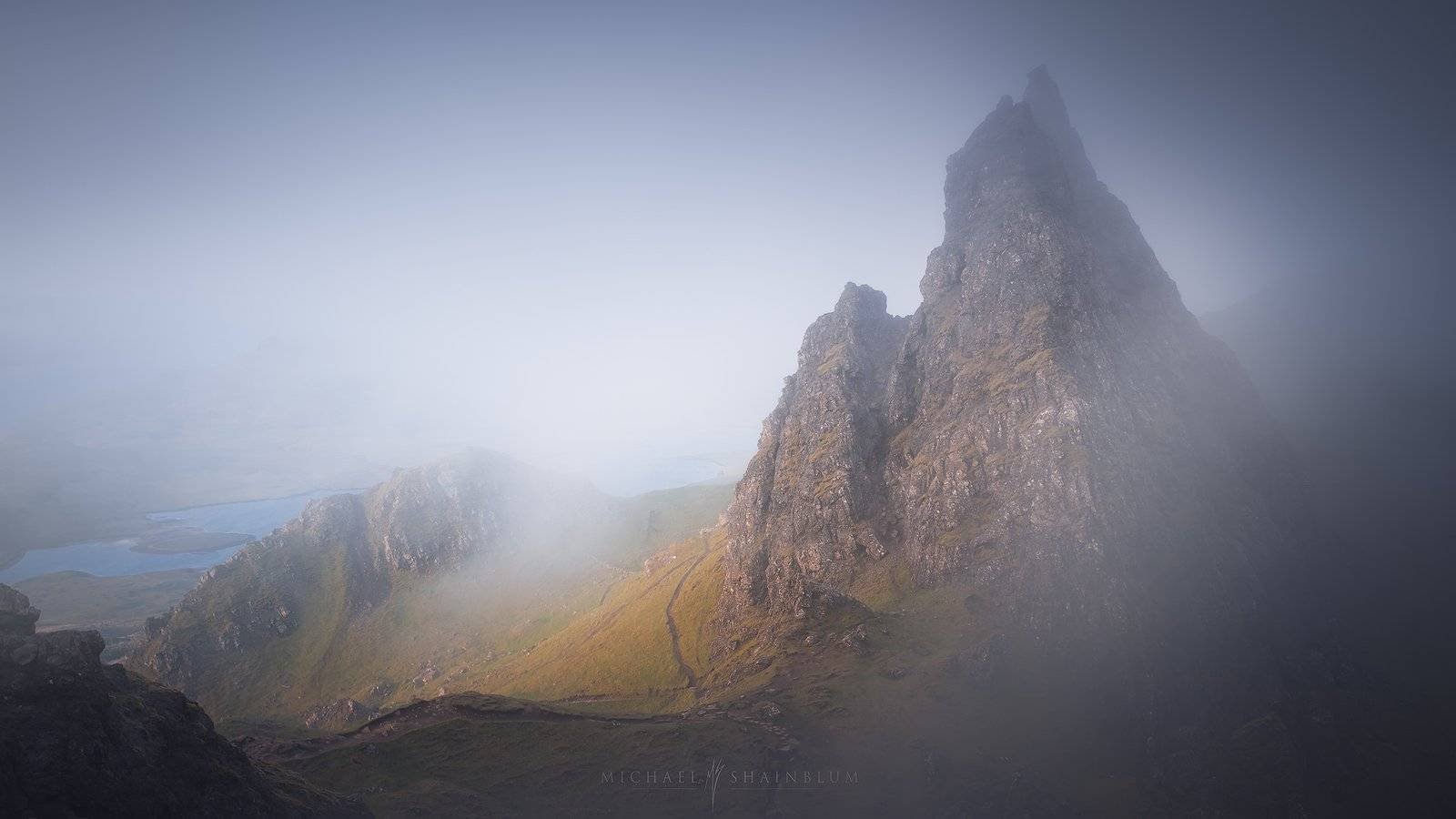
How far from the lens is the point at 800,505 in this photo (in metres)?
111

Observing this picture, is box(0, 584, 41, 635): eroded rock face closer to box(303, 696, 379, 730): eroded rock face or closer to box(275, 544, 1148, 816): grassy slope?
box(275, 544, 1148, 816): grassy slope

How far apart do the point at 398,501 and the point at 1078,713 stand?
211 metres

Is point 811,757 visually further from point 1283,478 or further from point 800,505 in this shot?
point 1283,478

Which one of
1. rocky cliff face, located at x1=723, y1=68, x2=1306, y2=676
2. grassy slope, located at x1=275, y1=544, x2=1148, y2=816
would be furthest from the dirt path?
rocky cliff face, located at x1=723, y1=68, x2=1306, y2=676

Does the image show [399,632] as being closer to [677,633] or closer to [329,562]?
[329,562]

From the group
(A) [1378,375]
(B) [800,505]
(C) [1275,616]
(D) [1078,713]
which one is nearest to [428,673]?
(B) [800,505]

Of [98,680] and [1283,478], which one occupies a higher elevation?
[98,680]

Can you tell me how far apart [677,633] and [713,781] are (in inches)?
2493

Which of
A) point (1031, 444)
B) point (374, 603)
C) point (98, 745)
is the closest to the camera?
point (98, 745)

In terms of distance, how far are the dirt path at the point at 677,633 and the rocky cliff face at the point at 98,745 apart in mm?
64725

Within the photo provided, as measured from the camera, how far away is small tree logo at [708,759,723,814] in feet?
160

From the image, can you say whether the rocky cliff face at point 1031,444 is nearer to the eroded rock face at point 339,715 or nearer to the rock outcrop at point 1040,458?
the rock outcrop at point 1040,458

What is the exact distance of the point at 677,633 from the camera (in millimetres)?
113125

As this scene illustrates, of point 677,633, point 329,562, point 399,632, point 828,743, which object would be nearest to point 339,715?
point 399,632
